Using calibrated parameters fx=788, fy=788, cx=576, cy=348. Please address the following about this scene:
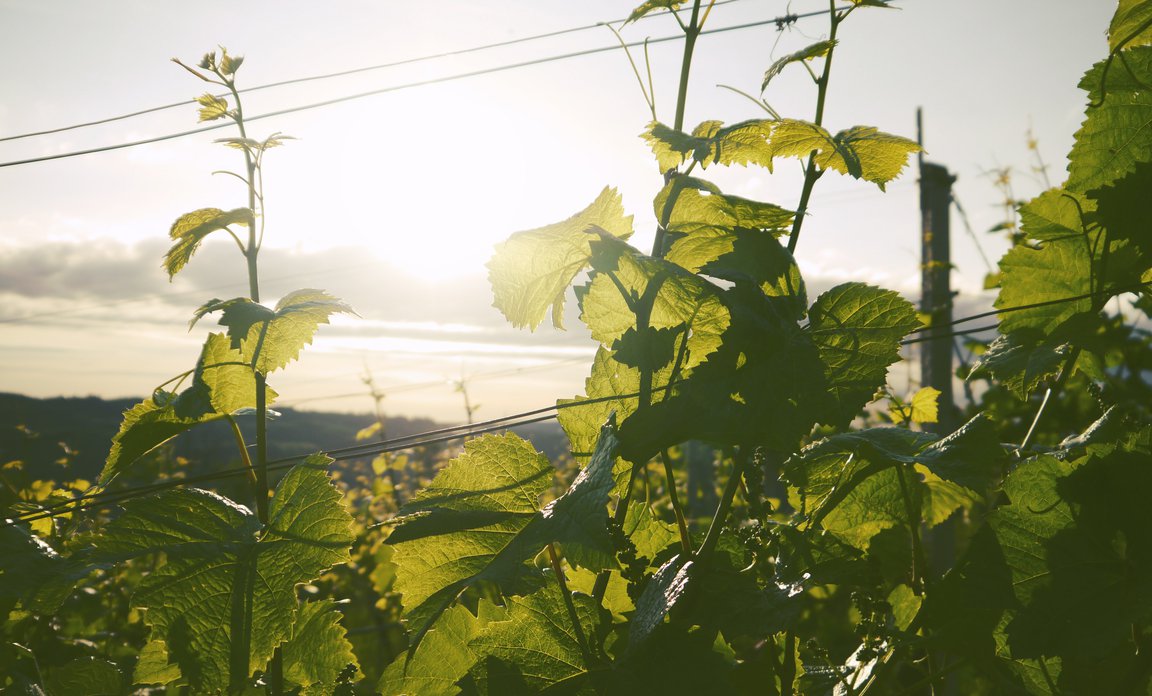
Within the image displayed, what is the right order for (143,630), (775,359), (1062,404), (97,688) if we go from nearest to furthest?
(775,359)
(97,688)
(143,630)
(1062,404)

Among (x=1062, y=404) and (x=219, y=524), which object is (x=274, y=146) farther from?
(x=1062, y=404)

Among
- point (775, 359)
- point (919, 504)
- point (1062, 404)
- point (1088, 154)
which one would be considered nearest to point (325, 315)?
point (775, 359)

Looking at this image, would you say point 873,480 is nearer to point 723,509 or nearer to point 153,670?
point 723,509

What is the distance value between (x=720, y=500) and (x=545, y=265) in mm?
416

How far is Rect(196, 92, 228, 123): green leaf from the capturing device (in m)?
1.75

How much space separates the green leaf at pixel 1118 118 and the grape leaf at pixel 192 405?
154 cm

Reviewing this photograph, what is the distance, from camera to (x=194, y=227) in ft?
5.42

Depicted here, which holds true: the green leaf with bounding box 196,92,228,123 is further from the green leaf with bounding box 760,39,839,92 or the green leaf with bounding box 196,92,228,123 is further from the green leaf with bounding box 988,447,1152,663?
the green leaf with bounding box 988,447,1152,663

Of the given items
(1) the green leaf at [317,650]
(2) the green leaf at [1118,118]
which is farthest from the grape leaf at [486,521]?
(2) the green leaf at [1118,118]

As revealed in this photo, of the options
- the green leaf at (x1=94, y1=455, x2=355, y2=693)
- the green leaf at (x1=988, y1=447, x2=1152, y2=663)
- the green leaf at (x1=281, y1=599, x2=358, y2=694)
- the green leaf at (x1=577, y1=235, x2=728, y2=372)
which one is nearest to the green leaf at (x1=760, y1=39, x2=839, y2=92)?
the green leaf at (x1=577, y1=235, x2=728, y2=372)

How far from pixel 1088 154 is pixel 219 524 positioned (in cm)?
160

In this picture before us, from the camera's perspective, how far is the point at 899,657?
3.86 ft

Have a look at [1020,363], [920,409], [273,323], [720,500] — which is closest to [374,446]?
[273,323]

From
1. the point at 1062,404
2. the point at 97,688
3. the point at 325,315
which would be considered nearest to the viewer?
the point at 325,315
